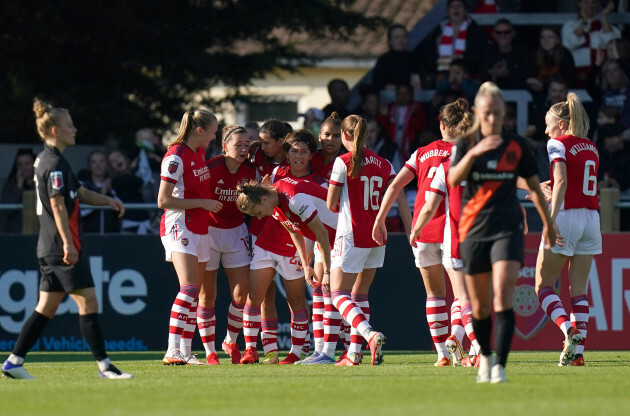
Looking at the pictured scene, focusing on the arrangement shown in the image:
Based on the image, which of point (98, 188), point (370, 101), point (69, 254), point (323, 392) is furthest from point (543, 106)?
point (323, 392)

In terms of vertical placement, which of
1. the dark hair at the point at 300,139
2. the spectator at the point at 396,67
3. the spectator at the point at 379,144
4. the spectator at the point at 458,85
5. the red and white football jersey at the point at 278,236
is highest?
the spectator at the point at 396,67

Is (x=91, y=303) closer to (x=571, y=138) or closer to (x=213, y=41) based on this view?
(x=571, y=138)

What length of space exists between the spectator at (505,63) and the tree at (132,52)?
2.70m

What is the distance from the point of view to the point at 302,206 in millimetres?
10859

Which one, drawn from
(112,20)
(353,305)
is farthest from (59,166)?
(112,20)

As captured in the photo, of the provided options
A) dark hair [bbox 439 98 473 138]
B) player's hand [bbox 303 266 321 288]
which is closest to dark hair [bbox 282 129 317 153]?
player's hand [bbox 303 266 321 288]

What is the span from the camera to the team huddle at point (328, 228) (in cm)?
1058

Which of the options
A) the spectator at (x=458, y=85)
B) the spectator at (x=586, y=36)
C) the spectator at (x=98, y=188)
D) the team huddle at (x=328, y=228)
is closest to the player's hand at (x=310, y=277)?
the team huddle at (x=328, y=228)

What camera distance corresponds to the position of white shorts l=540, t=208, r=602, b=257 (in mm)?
10750

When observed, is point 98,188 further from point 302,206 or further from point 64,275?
point 64,275

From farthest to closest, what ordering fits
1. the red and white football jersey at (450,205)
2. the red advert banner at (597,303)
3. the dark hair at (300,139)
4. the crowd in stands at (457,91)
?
1. the crowd in stands at (457,91)
2. the red advert banner at (597,303)
3. the dark hair at (300,139)
4. the red and white football jersey at (450,205)

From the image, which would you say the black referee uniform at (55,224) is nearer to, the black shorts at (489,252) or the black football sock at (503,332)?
the black shorts at (489,252)

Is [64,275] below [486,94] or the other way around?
below

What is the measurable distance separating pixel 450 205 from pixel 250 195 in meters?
1.78
